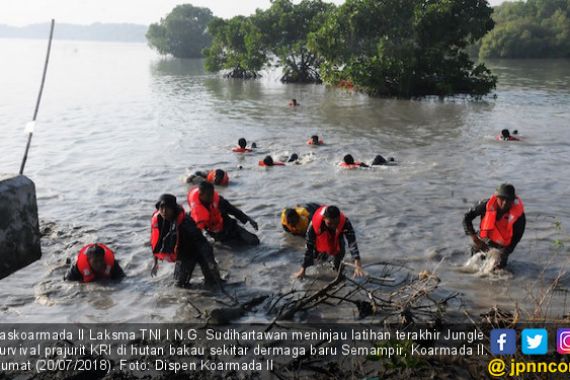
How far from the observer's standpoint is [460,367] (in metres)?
5.42

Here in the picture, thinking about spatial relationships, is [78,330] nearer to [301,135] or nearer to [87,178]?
[87,178]

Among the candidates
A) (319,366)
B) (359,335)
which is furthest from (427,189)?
(319,366)

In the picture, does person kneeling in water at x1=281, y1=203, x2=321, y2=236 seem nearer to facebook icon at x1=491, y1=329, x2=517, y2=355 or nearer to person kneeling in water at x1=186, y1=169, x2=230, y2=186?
person kneeling in water at x1=186, y1=169, x2=230, y2=186

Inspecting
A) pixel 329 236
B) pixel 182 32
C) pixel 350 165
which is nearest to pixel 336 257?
pixel 329 236

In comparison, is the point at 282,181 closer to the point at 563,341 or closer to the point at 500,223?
the point at 500,223

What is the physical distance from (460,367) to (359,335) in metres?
1.27

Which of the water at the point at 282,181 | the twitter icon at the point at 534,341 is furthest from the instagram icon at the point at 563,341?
the water at the point at 282,181

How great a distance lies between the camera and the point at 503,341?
17.4 feet

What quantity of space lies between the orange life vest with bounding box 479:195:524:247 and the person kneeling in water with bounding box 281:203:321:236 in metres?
3.12

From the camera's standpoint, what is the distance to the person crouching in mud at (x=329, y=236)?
730cm

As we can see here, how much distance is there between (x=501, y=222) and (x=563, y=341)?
2.76 meters

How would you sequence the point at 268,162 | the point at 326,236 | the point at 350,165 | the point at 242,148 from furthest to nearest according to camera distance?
the point at 242,148 → the point at 268,162 → the point at 350,165 → the point at 326,236

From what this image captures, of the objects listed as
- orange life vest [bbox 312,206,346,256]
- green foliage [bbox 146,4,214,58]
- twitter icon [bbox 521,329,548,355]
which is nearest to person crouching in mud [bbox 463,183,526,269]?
orange life vest [bbox 312,206,346,256]

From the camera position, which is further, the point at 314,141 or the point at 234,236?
the point at 314,141
